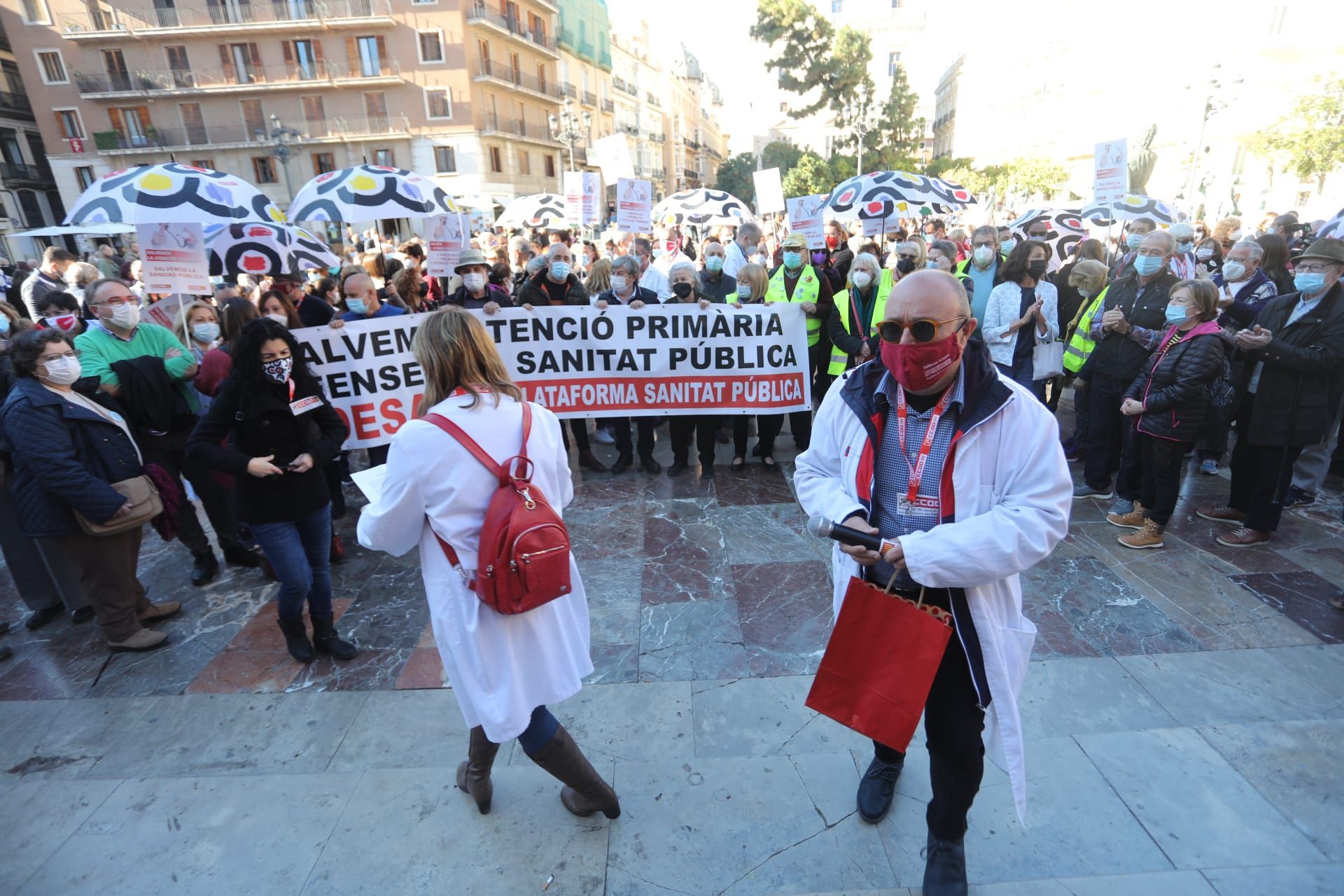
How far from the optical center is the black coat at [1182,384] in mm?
4250

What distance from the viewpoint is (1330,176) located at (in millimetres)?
23812

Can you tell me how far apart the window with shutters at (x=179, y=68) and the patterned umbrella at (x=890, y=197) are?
130ft

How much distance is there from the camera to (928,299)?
6.20 ft

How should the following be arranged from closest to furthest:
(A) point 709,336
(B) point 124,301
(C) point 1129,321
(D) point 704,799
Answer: (D) point 704,799, (B) point 124,301, (C) point 1129,321, (A) point 709,336

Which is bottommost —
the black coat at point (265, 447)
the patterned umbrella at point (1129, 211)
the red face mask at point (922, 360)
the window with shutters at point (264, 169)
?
the black coat at point (265, 447)

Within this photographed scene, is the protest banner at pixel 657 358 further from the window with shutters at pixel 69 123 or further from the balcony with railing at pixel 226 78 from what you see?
the window with shutters at pixel 69 123

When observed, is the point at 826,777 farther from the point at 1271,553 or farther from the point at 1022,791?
the point at 1271,553

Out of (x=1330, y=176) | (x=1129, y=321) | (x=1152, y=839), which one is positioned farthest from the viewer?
(x=1330, y=176)

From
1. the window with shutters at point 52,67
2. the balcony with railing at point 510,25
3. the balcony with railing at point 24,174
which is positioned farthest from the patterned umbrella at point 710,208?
the window with shutters at point 52,67

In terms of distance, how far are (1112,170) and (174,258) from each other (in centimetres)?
1004

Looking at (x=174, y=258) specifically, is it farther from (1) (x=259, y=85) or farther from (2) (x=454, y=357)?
(1) (x=259, y=85)

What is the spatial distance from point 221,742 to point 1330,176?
34708 mm

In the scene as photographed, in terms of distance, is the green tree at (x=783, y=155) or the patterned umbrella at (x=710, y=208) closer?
the patterned umbrella at (x=710, y=208)

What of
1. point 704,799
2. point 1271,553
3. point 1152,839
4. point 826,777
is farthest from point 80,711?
point 1271,553
